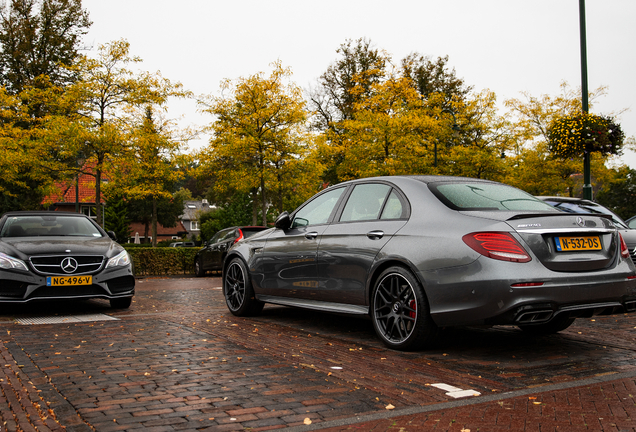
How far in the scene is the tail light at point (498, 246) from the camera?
4.62 metres

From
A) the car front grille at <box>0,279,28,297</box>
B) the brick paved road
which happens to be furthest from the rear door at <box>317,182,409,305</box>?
the car front grille at <box>0,279,28,297</box>

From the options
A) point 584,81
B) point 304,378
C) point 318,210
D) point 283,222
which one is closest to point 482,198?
point 318,210

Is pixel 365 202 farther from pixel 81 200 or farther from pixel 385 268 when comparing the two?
pixel 81 200

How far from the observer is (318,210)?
6797 mm

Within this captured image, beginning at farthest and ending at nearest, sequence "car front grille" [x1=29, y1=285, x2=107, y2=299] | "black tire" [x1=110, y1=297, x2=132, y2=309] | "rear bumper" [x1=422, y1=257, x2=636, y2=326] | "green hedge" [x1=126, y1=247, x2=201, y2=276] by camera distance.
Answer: "green hedge" [x1=126, y1=247, x2=201, y2=276], "black tire" [x1=110, y1=297, x2=132, y2=309], "car front grille" [x1=29, y1=285, x2=107, y2=299], "rear bumper" [x1=422, y1=257, x2=636, y2=326]

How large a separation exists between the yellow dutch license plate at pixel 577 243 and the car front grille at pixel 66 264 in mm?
6130

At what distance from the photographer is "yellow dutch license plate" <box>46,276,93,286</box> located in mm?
7848

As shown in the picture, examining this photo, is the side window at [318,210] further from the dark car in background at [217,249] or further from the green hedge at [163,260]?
the green hedge at [163,260]

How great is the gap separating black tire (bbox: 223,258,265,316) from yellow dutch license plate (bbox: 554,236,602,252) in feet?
13.2

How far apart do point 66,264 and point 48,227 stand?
1606mm

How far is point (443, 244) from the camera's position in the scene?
491 centimetres

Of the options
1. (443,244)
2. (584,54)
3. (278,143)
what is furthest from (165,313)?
(278,143)

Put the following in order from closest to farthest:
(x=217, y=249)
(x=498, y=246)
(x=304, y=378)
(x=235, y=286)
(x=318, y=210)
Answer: (x=304, y=378) < (x=498, y=246) < (x=318, y=210) < (x=235, y=286) < (x=217, y=249)

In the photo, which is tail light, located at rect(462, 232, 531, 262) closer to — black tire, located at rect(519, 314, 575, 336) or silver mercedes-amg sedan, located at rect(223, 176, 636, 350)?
silver mercedes-amg sedan, located at rect(223, 176, 636, 350)
